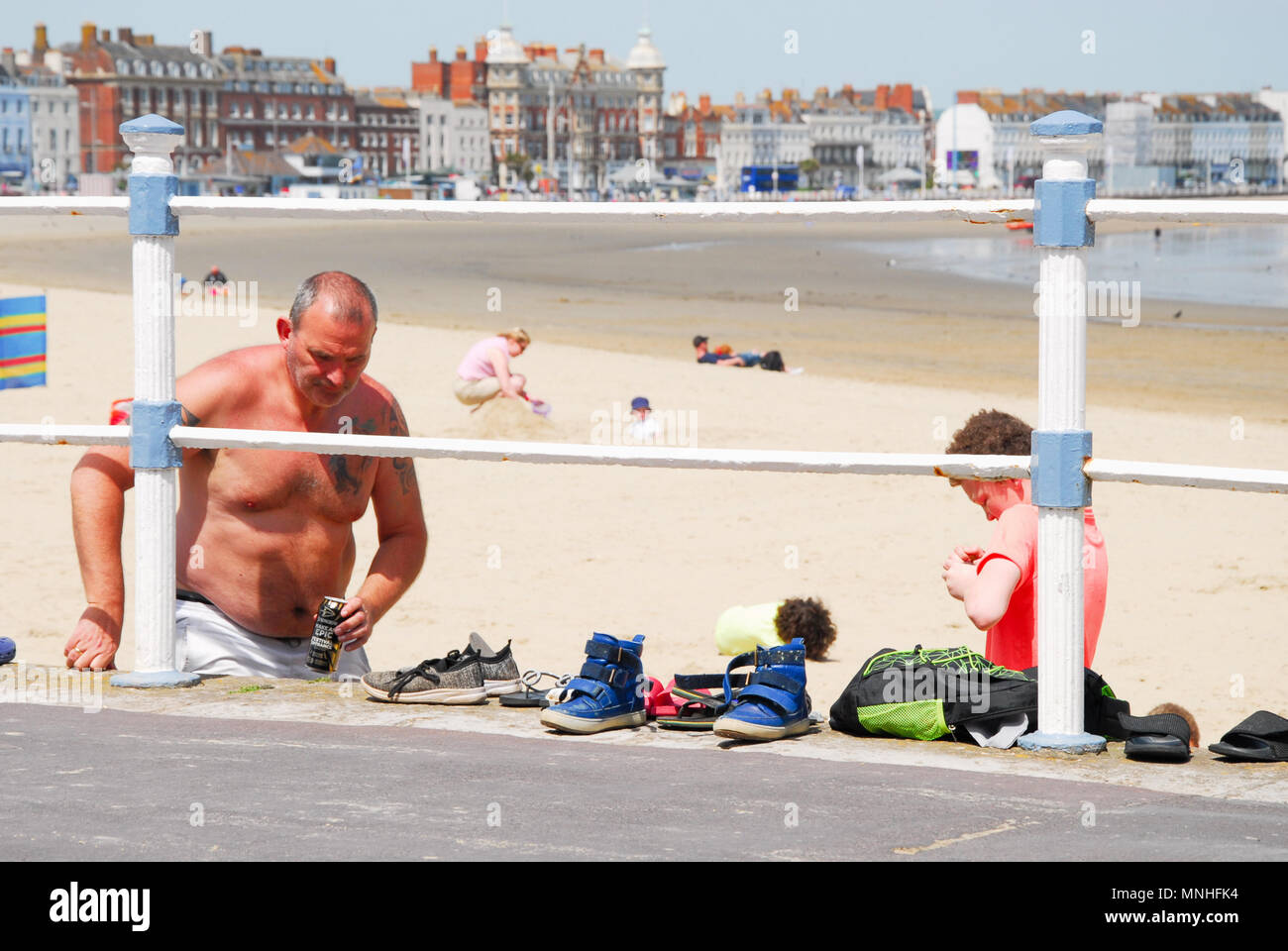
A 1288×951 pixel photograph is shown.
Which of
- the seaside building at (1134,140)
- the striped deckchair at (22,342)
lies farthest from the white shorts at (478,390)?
the seaside building at (1134,140)

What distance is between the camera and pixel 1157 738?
11.8 feet

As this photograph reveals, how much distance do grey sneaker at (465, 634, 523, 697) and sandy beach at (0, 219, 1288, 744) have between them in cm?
188

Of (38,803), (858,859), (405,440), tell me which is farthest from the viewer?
(405,440)

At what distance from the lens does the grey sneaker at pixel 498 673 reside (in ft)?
13.6

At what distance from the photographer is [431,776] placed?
3.38m

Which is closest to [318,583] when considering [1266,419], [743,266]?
[1266,419]

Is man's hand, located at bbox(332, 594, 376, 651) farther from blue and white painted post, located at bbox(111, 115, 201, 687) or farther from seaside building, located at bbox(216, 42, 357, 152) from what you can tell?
seaside building, located at bbox(216, 42, 357, 152)

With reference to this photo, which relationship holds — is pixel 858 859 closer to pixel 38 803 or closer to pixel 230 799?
pixel 230 799

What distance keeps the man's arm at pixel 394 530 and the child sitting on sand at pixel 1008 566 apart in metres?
1.50

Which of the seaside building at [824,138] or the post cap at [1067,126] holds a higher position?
the seaside building at [824,138]

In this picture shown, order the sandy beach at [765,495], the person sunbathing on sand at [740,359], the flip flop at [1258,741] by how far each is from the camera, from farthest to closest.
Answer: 1. the person sunbathing on sand at [740,359]
2. the sandy beach at [765,495]
3. the flip flop at [1258,741]

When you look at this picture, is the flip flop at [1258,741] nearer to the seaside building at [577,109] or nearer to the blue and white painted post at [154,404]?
the blue and white painted post at [154,404]

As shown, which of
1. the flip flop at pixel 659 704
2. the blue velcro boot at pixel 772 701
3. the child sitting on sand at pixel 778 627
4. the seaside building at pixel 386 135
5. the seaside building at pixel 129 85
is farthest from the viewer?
the seaside building at pixel 386 135

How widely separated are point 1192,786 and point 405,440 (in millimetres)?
1913
